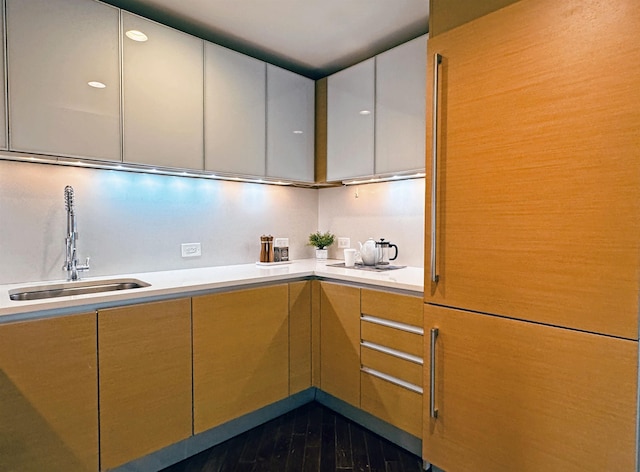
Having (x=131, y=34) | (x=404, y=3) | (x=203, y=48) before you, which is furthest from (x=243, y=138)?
(x=404, y=3)

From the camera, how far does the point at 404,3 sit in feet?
6.23

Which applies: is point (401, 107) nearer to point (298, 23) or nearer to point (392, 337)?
point (298, 23)

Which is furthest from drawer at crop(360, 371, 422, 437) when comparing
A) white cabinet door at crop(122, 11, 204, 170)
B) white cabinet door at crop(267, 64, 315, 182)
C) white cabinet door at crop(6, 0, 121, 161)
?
white cabinet door at crop(6, 0, 121, 161)

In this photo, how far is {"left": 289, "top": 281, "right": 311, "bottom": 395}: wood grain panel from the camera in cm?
219

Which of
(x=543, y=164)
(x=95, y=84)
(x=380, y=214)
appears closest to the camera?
(x=543, y=164)

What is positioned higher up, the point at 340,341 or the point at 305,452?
the point at 340,341

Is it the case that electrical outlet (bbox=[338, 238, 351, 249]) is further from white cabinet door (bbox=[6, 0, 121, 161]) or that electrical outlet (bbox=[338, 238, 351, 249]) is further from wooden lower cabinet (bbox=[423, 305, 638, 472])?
white cabinet door (bbox=[6, 0, 121, 161])

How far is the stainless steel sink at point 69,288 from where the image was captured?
1716 millimetres

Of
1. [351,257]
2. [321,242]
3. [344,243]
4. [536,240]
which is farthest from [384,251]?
[536,240]

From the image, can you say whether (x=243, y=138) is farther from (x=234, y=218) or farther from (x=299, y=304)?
(x=299, y=304)

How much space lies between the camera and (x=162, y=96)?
6.40 ft

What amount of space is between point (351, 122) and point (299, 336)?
56.4 inches

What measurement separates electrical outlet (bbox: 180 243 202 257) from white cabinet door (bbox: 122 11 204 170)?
22.5 inches

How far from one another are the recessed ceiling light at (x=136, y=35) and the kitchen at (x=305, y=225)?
0.73 m
